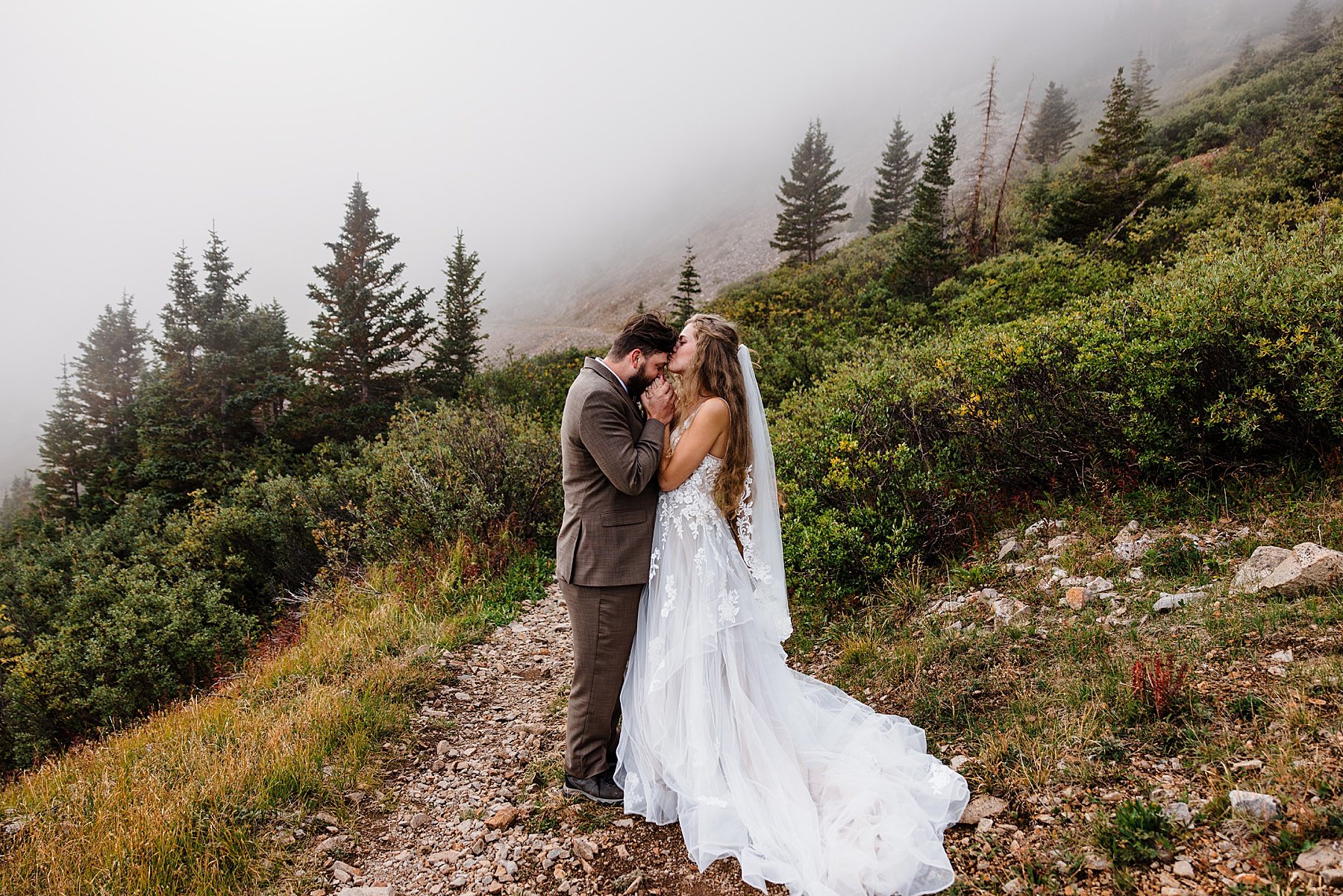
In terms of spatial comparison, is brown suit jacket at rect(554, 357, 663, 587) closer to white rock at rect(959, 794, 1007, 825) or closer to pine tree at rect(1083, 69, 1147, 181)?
white rock at rect(959, 794, 1007, 825)

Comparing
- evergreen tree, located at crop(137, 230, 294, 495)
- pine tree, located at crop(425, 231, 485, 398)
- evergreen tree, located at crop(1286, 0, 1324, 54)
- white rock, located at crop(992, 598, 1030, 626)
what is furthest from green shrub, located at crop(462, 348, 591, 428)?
evergreen tree, located at crop(1286, 0, 1324, 54)

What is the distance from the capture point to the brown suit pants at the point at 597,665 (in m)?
3.60

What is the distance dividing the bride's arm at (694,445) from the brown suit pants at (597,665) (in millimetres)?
680

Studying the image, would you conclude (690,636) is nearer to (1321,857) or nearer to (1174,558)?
(1321,857)

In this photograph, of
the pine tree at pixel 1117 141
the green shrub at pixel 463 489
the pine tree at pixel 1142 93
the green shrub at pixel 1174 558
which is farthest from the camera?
the pine tree at pixel 1142 93

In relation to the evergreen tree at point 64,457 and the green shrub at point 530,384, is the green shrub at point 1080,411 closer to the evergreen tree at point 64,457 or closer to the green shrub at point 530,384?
the green shrub at point 530,384

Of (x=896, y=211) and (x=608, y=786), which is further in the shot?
(x=896, y=211)

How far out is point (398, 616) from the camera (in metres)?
6.64

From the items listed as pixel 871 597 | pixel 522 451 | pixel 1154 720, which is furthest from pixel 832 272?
pixel 1154 720

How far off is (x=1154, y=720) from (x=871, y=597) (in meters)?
2.49

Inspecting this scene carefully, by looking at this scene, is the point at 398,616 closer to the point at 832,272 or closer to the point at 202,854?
the point at 202,854

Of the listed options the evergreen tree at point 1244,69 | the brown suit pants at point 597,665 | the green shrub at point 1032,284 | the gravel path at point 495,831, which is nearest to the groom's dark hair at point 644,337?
the brown suit pants at point 597,665

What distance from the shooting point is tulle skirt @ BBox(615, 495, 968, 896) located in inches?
113

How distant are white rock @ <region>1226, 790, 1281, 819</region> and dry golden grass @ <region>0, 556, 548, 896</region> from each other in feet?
14.5
